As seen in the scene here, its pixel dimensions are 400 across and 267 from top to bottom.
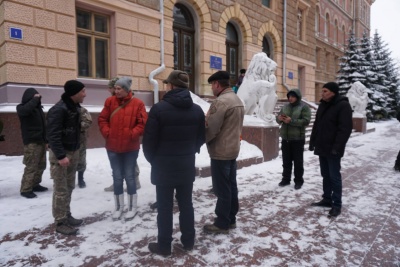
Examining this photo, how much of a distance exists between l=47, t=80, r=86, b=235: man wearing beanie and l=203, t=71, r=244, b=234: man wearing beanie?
1.58m

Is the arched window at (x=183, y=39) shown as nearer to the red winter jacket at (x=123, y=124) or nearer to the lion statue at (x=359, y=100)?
the red winter jacket at (x=123, y=124)

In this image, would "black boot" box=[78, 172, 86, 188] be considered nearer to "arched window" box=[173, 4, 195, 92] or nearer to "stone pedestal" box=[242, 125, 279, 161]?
"stone pedestal" box=[242, 125, 279, 161]

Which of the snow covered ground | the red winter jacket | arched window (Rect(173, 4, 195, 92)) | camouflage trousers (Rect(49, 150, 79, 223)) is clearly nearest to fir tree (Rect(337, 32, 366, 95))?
arched window (Rect(173, 4, 195, 92))

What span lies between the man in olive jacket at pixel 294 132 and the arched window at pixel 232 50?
30.9 feet

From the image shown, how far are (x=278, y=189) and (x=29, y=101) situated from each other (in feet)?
14.7

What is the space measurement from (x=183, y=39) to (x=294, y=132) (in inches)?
327

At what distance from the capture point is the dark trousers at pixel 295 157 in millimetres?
Result: 5410

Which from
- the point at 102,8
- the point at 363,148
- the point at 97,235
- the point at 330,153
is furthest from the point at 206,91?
the point at 97,235

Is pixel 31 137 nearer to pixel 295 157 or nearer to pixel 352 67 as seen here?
pixel 295 157

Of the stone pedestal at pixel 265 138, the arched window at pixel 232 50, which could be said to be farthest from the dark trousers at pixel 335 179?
the arched window at pixel 232 50

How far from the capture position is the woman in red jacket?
12.0 ft

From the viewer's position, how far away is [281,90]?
698 inches

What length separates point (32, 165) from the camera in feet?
15.3

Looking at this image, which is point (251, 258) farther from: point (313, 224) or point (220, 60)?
point (220, 60)
